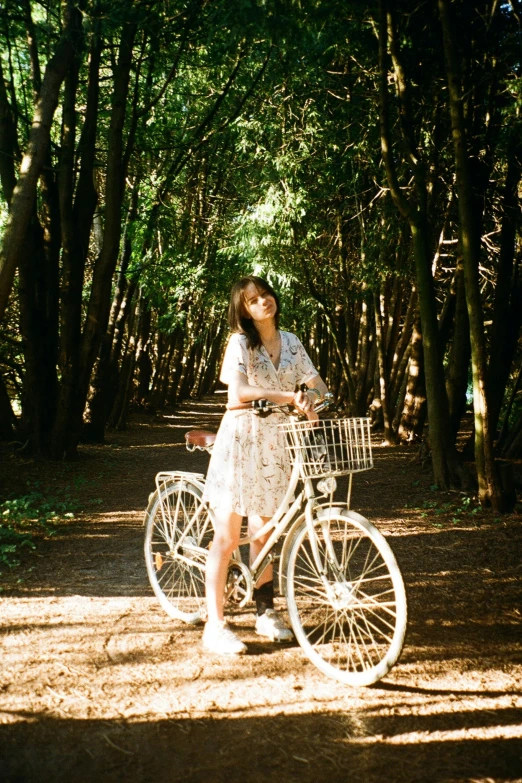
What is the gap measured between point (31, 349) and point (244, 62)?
265 inches

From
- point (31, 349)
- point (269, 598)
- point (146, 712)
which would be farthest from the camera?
point (31, 349)

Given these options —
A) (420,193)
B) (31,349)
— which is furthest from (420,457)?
(31,349)

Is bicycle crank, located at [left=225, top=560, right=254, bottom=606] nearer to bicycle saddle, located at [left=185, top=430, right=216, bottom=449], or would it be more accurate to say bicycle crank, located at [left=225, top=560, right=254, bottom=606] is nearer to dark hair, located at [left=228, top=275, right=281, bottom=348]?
bicycle saddle, located at [left=185, top=430, right=216, bottom=449]

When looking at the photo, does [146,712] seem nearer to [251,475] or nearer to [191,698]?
[191,698]

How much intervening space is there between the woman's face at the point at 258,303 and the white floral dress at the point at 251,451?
140 mm

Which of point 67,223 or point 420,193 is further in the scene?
point 67,223

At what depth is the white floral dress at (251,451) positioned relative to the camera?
13.5ft

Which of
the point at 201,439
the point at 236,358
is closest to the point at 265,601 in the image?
the point at 201,439

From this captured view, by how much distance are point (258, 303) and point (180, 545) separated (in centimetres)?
165

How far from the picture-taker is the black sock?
4.37 metres

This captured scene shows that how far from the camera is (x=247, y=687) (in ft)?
11.8

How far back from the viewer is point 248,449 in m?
4.14

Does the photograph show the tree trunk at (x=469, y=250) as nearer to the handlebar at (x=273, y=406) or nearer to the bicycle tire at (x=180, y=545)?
the bicycle tire at (x=180, y=545)

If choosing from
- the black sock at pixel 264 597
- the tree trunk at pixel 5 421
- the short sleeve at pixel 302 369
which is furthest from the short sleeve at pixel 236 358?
the tree trunk at pixel 5 421
